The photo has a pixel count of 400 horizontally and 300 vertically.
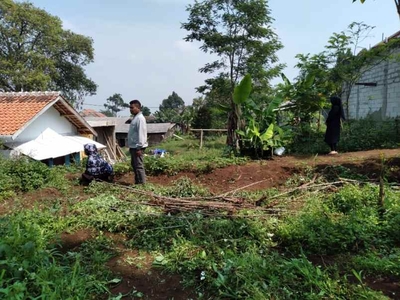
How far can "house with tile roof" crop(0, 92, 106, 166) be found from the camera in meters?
11.4

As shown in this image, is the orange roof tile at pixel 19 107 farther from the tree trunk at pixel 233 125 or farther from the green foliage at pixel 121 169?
the tree trunk at pixel 233 125

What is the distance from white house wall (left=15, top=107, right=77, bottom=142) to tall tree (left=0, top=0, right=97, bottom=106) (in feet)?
31.0

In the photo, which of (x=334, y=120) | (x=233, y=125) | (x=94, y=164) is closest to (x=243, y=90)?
(x=233, y=125)

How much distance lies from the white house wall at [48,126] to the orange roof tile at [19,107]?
1.87 feet

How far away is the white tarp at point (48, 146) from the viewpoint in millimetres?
11609

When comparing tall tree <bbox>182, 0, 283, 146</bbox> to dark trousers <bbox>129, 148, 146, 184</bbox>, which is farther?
tall tree <bbox>182, 0, 283, 146</bbox>

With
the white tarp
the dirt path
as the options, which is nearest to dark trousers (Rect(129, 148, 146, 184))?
the dirt path

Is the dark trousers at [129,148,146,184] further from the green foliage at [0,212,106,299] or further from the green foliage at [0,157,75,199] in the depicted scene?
the green foliage at [0,212,106,299]

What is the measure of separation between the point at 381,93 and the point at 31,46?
935 inches

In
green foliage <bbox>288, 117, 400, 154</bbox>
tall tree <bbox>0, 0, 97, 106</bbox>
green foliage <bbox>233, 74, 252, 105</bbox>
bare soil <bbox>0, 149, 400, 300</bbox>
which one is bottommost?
bare soil <bbox>0, 149, 400, 300</bbox>

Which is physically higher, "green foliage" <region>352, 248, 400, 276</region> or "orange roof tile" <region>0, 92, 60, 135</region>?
"orange roof tile" <region>0, 92, 60, 135</region>

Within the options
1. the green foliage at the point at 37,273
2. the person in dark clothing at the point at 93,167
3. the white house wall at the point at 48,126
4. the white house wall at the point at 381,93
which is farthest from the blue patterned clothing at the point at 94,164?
the white house wall at the point at 381,93

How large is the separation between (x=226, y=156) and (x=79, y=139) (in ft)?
30.1

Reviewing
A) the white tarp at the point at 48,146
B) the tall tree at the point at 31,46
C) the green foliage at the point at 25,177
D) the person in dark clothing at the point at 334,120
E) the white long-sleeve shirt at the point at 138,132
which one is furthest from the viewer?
the tall tree at the point at 31,46
